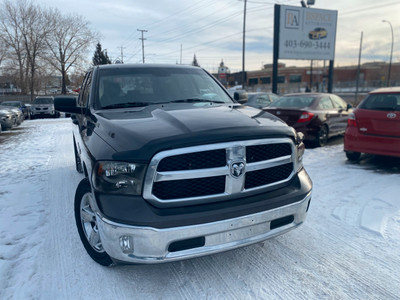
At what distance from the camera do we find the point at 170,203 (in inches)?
89.6

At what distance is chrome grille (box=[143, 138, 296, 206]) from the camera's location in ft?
7.37

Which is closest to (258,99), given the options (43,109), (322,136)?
(322,136)

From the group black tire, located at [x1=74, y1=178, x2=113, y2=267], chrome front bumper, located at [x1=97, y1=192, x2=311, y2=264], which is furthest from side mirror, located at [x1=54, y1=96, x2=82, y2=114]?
chrome front bumper, located at [x1=97, y1=192, x2=311, y2=264]

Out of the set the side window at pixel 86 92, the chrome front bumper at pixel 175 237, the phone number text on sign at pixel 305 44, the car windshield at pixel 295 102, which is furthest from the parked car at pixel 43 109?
the chrome front bumper at pixel 175 237

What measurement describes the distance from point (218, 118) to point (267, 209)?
2.91ft

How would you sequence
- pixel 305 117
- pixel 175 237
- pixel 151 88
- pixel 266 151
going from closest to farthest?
pixel 175 237 < pixel 266 151 < pixel 151 88 < pixel 305 117

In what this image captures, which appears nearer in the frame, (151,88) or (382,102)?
(151,88)

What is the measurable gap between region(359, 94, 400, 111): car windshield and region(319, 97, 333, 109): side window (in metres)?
2.41

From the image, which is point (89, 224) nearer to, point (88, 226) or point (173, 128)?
point (88, 226)

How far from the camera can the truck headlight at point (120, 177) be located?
226 centimetres

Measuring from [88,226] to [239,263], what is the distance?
4.86 feet

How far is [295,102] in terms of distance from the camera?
904cm

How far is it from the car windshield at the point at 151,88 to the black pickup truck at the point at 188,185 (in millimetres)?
692

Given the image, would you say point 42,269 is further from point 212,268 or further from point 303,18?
point 303,18
